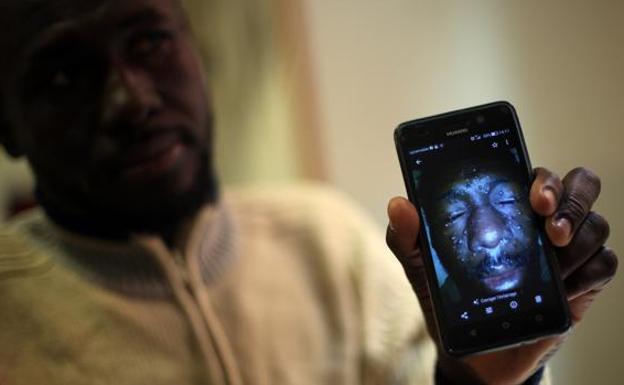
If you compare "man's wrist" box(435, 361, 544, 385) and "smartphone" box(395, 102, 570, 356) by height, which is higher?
"smartphone" box(395, 102, 570, 356)

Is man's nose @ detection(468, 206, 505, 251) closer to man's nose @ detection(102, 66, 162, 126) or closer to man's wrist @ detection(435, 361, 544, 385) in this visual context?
man's wrist @ detection(435, 361, 544, 385)

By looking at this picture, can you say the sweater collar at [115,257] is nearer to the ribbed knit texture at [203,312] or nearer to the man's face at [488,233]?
the ribbed knit texture at [203,312]

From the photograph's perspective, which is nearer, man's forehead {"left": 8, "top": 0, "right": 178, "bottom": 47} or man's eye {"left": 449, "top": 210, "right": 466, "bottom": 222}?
man's eye {"left": 449, "top": 210, "right": 466, "bottom": 222}

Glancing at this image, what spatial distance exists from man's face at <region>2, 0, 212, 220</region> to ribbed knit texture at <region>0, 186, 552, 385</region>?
61 millimetres

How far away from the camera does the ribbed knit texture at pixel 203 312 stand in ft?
1.90

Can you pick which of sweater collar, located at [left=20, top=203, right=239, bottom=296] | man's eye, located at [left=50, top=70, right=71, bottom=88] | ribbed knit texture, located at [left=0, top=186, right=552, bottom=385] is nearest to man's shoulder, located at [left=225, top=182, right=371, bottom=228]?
ribbed knit texture, located at [left=0, top=186, right=552, bottom=385]

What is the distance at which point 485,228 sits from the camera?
0.40 metres

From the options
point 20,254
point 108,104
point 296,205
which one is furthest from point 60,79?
point 296,205

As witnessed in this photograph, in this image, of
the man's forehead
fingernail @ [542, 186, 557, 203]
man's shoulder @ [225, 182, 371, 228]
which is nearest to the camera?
fingernail @ [542, 186, 557, 203]

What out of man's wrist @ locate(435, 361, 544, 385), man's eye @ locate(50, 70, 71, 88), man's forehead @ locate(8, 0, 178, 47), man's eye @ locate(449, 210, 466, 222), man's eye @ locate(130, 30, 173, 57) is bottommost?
man's wrist @ locate(435, 361, 544, 385)

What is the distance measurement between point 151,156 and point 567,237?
1.16 feet

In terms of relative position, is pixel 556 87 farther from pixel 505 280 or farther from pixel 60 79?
pixel 60 79

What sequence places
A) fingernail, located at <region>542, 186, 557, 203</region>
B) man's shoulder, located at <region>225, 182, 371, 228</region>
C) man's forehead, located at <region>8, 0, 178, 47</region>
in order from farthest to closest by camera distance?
man's shoulder, located at <region>225, 182, 371, 228</region>, man's forehead, located at <region>8, 0, 178, 47</region>, fingernail, located at <region>542, 186, 557, 203</region>

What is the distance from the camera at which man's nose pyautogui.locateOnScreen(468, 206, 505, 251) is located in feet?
1.31
